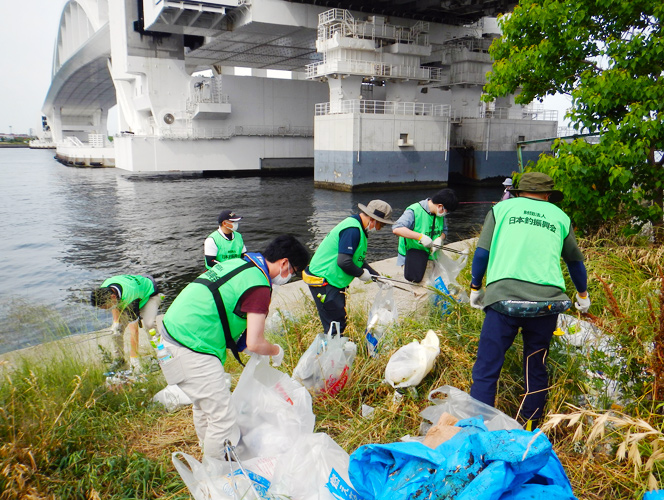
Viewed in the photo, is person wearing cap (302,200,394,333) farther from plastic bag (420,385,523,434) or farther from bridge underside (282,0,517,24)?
bridge underside (282,0,517,24)

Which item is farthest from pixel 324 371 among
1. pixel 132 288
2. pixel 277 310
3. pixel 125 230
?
pixel 125 230

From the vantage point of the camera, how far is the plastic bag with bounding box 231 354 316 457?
2723 millimetres

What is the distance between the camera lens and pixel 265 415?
2803 millimetres

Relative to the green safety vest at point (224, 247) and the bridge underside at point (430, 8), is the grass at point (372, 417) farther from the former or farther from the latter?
the bridge underside at point (430, 8)

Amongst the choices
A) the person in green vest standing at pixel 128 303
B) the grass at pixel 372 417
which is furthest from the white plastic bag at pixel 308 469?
the person in green vest standing at pixel 128 303

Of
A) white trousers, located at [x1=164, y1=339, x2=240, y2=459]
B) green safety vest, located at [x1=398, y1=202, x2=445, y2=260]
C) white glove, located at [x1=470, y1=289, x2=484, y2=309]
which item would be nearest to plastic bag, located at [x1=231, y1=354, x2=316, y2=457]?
white trousers, located at [x1=164, y1=339, x2=240, y2=459]

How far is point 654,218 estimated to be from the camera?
5914 mm

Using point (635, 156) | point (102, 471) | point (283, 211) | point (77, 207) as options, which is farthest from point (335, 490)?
point (77, 207)

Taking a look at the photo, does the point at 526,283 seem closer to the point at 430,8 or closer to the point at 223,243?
the point at 223,243

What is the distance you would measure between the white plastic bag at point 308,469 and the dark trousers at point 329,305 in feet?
6.50

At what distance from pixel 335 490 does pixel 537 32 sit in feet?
22.1

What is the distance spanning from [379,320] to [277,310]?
1.18m

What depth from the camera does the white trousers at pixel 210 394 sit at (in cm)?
272

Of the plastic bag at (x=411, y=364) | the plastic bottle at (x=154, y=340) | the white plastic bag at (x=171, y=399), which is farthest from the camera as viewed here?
the white plastic bag at (x=171, y=399)
